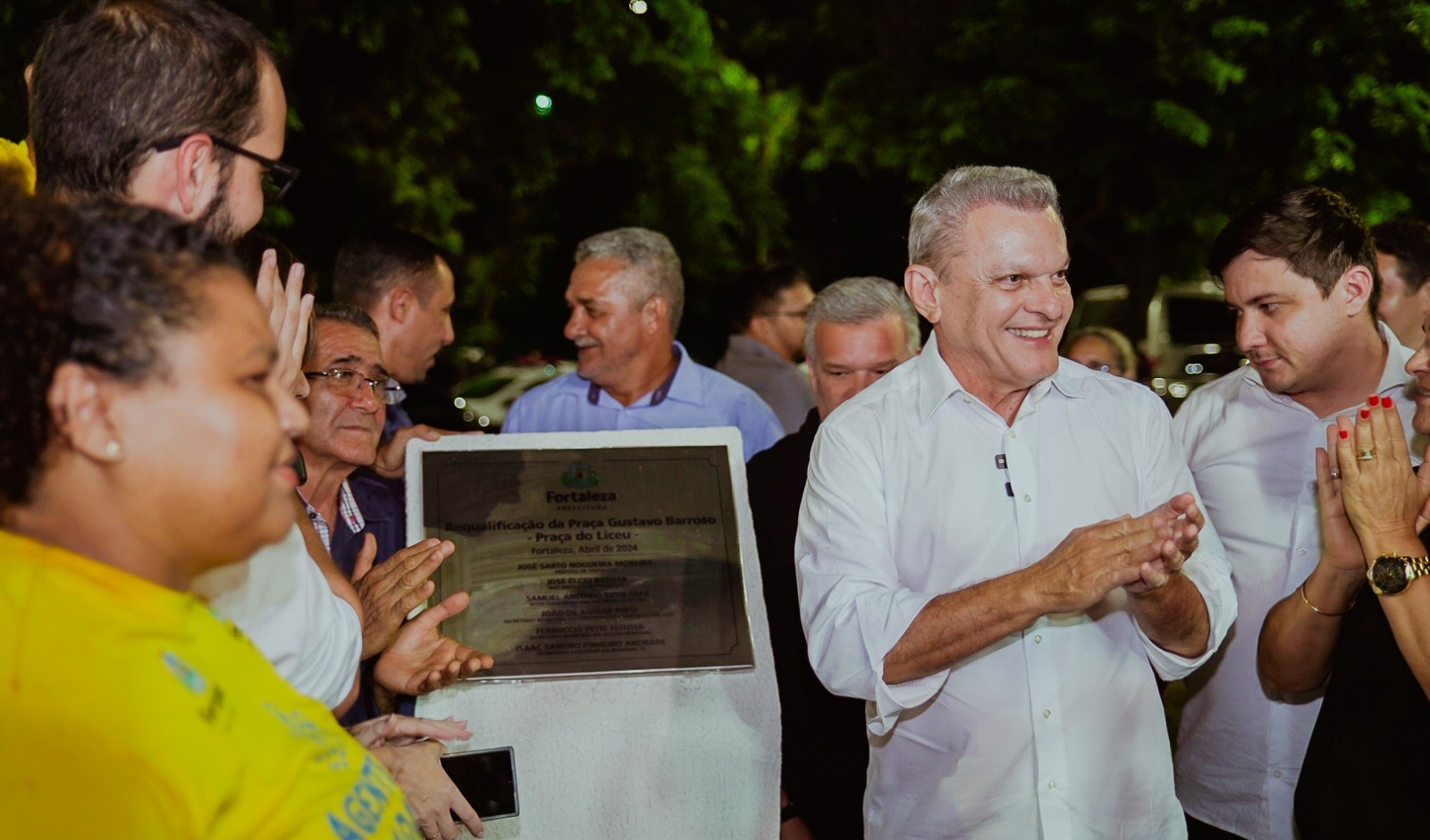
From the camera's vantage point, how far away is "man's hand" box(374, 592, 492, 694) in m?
2.97

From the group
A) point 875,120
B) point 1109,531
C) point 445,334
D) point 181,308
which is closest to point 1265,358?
point 1109,531

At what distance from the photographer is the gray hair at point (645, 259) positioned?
5.85 m

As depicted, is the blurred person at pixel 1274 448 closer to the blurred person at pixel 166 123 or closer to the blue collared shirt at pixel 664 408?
the blue collared shirt at pixel 664 408

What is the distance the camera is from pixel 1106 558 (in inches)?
97.4

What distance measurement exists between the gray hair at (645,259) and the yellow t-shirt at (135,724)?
447 centimetres

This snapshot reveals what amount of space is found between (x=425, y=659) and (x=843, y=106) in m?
14.3

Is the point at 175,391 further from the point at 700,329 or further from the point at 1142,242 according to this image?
the point at 700,329

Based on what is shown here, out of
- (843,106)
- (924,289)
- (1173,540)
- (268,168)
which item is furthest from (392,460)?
(843,106)

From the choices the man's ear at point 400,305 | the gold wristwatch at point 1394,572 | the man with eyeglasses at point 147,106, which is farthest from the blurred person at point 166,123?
the man's ear at point 400,305

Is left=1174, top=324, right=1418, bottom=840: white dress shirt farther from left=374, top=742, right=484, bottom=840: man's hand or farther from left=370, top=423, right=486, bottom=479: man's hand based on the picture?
left=370, top=423, right=486, bottom=479: man's hand

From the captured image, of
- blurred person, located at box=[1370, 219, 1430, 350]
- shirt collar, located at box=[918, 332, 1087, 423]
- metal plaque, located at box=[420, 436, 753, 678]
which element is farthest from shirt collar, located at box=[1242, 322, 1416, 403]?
blurred person, located at box=[1370, 219, 1430, 350]

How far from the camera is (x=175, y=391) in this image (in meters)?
1.37

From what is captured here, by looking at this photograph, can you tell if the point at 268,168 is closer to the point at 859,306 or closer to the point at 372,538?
the point at 372,538

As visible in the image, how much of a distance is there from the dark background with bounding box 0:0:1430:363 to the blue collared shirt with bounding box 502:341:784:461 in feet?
8.42
